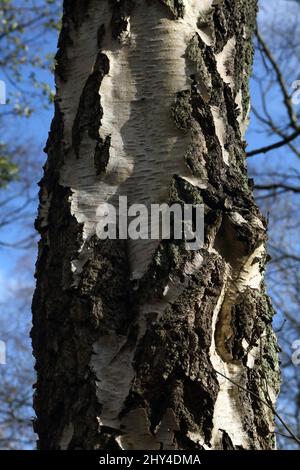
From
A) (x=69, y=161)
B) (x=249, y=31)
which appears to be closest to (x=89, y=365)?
(x=69, y=161)

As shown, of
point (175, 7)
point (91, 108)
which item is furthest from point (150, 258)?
point (175, 7)

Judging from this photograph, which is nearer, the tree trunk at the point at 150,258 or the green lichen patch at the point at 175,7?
the tree trunk at the point at 150,258

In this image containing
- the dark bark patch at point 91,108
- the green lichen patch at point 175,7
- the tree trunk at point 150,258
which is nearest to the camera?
the tree trunk at point 150,258

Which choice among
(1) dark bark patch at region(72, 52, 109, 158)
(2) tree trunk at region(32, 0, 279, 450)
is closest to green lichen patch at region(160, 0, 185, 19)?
(2) tree trunk at region(32, 0, 279, 450)

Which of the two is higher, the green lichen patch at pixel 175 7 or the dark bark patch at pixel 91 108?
the green lichen patch at pixel 175 7

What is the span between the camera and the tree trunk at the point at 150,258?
1.34 metres

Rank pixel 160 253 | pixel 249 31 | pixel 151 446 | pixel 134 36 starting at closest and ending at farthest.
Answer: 1. pixel 151 446
2. pixel 160 253
3. pixel 134 36
4. pixel 249 31

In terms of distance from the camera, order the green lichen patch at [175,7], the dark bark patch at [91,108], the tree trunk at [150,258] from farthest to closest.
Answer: the green lichen patch at [175,7] → the dark bark patch at [91,108] → the tree trunk at [150,258]

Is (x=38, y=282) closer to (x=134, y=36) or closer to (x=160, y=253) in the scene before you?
(x=160, y=253)

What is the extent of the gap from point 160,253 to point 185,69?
50cm

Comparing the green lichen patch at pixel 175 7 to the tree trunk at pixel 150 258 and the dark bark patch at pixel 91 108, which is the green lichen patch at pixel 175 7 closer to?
the tree trunk at pixel 150 258

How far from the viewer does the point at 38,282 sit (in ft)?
5.10

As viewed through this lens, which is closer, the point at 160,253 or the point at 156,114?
the point at 160,253

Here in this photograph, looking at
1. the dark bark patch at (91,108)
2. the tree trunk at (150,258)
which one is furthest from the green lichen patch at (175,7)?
the dark bark patch at (91,108)
